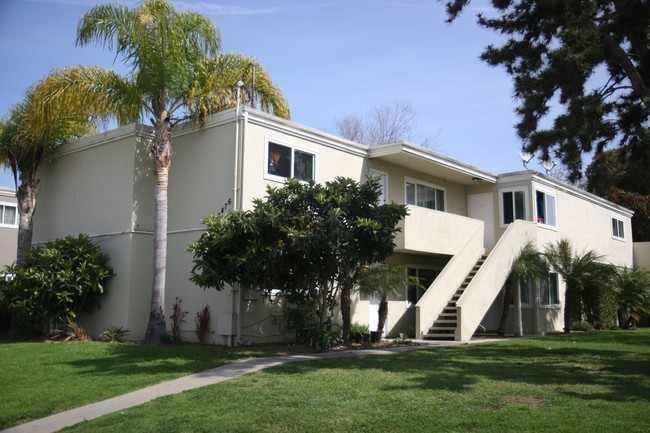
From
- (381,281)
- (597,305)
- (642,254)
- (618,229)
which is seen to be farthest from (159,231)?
(642,254)

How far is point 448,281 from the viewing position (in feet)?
64.3

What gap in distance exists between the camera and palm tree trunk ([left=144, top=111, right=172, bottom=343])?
15.8 metres

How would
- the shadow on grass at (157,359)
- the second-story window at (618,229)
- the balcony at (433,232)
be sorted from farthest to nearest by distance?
the second-story window at (618,229) → the balcony at (433,232) → the shadow on grass at (157,359)

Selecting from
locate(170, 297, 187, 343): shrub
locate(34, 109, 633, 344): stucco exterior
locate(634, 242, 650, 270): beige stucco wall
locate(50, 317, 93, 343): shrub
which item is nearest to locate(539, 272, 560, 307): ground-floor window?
locate(34, 109, 633, 344): stucco exterior


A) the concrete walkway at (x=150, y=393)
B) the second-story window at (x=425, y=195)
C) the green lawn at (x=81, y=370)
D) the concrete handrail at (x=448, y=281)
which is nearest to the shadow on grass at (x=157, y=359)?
the green lawn at (x=81, y=370)

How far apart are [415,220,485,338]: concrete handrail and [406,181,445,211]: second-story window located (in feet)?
6.03

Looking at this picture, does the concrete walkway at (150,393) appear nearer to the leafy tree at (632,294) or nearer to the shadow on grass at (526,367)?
the shadow on grass at (526,367)

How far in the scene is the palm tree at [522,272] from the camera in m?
20.7

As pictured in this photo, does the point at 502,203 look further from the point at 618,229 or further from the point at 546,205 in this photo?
the point at 618,229

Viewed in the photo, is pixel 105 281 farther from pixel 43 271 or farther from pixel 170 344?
pixel 170 344

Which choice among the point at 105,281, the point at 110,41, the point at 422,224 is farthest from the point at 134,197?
the point at 422,224

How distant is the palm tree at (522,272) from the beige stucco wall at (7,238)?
21.0m

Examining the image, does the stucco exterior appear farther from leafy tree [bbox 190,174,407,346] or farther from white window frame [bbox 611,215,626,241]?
white window frame [bbox 611,215,626,241]

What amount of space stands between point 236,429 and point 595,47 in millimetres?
10080
